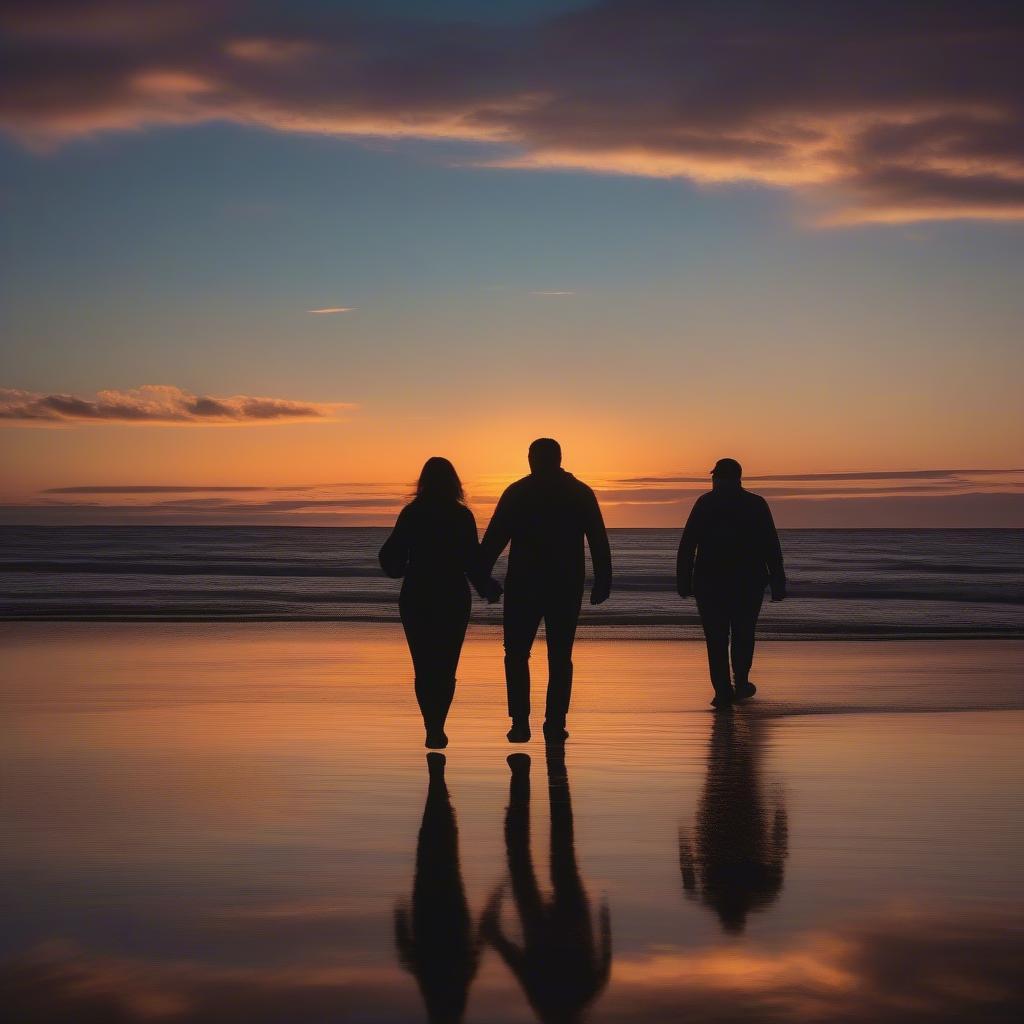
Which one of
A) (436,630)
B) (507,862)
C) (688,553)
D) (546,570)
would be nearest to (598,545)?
(546,570)

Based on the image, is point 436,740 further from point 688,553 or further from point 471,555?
point 688,553

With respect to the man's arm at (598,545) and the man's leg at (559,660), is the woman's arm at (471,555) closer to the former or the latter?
the man's leg at (559,660)

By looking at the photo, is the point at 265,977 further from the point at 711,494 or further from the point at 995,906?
the point at 711,494

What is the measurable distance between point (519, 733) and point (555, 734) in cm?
24

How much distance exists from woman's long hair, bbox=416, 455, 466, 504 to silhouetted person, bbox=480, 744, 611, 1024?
321 centimetres

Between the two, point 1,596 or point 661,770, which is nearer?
point 661,770

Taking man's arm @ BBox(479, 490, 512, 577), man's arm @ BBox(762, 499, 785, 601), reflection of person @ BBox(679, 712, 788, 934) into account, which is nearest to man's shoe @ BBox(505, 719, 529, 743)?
man's arm @ BBox(479, 490, 512, 577)


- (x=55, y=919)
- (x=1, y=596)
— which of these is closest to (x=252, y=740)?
(x=55, y=919)

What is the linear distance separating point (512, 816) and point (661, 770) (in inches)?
61.9

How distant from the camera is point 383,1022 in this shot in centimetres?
371

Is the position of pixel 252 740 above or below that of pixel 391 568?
below

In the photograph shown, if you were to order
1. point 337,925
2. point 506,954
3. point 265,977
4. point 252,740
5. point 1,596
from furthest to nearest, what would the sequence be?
1. point 1,596
2. point 252,740
3. point 337,925
4. point 506,954
5. point 265,977

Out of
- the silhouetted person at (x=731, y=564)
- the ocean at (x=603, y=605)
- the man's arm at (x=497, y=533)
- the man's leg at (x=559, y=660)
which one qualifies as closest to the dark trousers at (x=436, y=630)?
the man's arm at (x=497, y=533)

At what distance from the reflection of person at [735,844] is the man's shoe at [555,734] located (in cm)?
99
